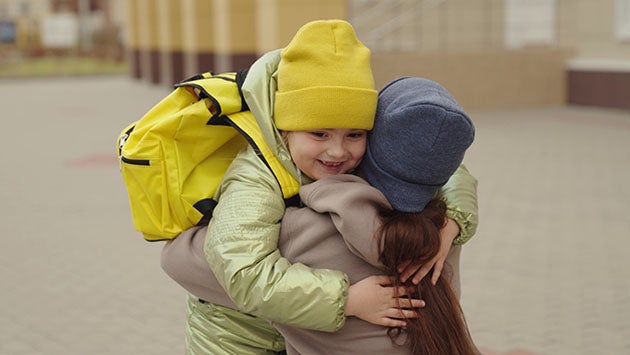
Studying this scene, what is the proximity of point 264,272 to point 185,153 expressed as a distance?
0.45 m

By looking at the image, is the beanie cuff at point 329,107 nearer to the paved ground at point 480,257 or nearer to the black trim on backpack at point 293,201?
the black trim on backpack at point 293,201

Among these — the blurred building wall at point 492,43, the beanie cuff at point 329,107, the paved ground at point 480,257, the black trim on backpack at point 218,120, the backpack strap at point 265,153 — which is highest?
the beanie cuff at point 329,107

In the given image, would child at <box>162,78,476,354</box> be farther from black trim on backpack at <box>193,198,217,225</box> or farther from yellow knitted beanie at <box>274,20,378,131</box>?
black trim on backpack at <box>193,198,217,225</box>

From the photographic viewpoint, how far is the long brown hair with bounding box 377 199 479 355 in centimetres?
212

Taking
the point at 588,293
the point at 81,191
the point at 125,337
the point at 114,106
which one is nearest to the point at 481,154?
the point at 81,191

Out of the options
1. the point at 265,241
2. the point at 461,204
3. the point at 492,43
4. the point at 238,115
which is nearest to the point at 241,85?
the point at 238,115

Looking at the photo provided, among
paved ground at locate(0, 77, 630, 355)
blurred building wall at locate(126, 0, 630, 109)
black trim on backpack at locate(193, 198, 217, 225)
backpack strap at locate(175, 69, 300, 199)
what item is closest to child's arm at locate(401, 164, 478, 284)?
backpack strap at locate(175, 69, 300, 199)

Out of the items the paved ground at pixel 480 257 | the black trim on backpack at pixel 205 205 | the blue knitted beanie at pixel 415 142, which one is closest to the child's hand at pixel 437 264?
the blue knitted beanie at pixel 415 142

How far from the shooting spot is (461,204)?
2.33 m

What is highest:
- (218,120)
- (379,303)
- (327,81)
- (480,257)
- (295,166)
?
(327,81)

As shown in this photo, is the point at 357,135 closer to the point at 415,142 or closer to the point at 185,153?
the point at 415,142

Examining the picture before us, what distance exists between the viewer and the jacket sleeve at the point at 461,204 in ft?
7.59

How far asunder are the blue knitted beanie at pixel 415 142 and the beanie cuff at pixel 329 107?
46 mm

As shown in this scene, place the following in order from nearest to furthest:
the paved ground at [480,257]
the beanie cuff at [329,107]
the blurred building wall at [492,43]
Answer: the beanie cuff at [329,107] → the paved ground at [480,257] → the blurred building wall at [492,43]
